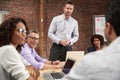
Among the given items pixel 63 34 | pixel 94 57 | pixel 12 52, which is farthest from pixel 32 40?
pixel 94 57

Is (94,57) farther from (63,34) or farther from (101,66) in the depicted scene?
(63,34)

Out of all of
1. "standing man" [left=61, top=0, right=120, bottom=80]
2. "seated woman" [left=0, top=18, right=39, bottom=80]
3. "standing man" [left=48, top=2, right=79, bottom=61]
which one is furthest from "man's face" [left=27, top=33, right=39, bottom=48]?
"standing man" [left=61, top=0, right=120, bottom=80]

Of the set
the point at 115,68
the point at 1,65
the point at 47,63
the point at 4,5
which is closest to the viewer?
the point at 115,68

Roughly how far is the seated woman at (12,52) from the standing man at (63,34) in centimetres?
211

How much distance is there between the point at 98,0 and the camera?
7699mm

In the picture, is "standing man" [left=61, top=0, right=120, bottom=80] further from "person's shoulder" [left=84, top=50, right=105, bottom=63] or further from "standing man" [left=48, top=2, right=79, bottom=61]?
"standing man" [left=48, top=2, right=79, bottom=61]

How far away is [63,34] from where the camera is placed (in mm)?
4523

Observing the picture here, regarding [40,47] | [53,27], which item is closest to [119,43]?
[53,27]

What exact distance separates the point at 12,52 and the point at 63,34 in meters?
2.66

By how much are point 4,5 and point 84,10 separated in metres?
2.23

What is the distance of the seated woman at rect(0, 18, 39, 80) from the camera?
6.17 ft

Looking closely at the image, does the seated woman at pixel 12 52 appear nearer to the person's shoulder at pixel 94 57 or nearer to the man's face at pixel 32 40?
the person's shoulder at pixel 94 57

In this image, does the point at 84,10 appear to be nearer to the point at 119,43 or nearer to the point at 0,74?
the point at 0,74

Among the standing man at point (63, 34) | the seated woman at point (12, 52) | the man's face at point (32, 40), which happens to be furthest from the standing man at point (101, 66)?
the standing man at point (63, 34)
